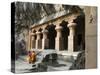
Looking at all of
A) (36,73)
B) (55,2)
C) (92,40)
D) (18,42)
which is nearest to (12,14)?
(18,42)

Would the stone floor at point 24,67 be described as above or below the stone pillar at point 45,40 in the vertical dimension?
below

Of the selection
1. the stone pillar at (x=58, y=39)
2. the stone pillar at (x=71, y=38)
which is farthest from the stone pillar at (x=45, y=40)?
→ the stone pillar at (x=71, y=38)

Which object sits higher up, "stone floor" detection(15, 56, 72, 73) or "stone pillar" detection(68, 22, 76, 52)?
"stone pillar" detection(68, 22, 76, 52)

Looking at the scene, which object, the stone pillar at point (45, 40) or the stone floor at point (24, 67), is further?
the stone pillar at point (45, 40)

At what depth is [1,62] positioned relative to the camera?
186 cm

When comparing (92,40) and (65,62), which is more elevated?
(92,40)

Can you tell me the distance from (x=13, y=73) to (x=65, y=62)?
0.47m

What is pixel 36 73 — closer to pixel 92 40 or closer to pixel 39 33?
pixel 39 33

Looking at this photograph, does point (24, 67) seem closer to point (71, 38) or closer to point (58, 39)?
point (58, 39)

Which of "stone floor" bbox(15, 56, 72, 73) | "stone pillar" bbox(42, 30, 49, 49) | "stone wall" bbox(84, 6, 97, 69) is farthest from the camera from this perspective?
"stone wall" bbox(84, 6, 97, 69)

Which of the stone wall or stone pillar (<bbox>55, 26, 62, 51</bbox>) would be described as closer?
stone pillar (<bbox>55, 26, 62, 51</bbox>)

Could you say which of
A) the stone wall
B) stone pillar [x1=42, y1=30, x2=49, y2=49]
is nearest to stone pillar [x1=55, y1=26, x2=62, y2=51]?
stone pillar [x1=42, y1=30, x2=49, y2=49]

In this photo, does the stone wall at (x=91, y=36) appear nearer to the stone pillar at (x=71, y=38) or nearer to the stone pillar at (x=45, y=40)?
the stone pillar at (x=71, y=38)

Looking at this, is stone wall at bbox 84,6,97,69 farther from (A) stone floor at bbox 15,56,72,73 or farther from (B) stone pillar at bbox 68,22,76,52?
(A) stone floor at bbox 15,56,72,73
